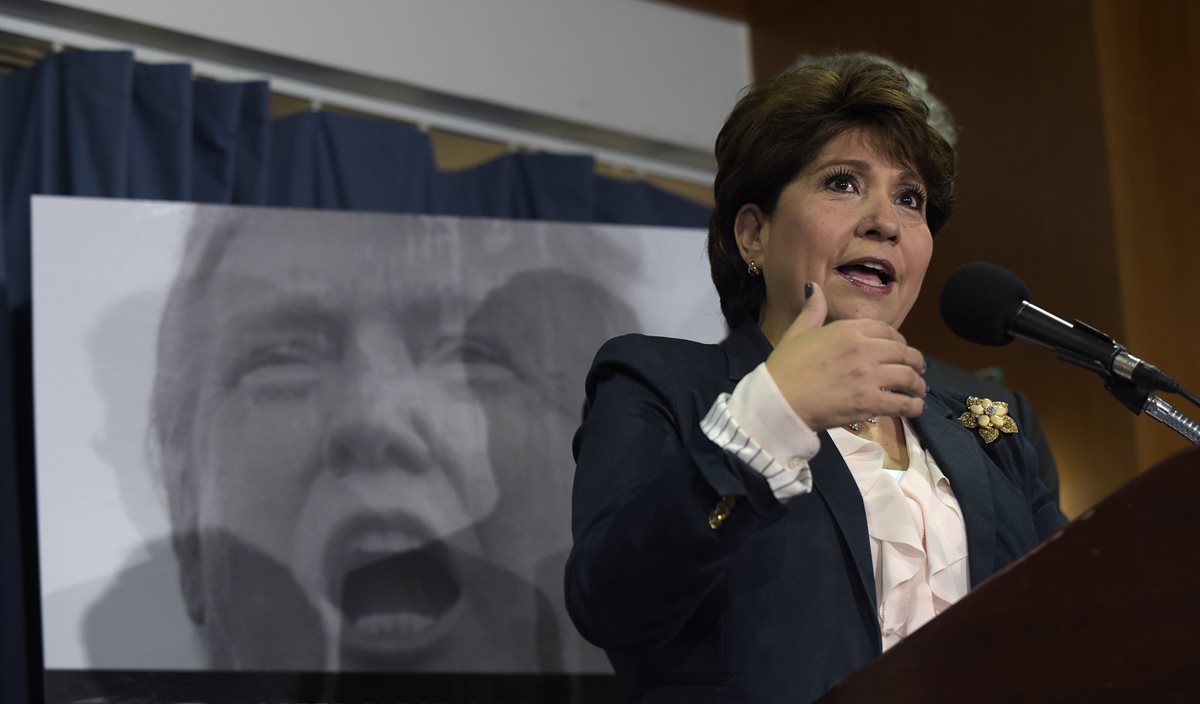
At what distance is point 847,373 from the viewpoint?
1271 millimetres

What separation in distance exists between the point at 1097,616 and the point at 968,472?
650mm

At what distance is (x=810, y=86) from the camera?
5.76 ft

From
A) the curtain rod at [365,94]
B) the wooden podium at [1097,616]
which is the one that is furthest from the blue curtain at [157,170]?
the wooden podium at [1097,616]

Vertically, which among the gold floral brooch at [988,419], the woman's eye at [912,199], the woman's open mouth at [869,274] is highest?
the woman's eye at [912,199]

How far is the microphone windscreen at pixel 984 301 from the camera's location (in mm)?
1454

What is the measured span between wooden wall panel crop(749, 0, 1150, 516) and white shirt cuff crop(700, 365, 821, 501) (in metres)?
2.25

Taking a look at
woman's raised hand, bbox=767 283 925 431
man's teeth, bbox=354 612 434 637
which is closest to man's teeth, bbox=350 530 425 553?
man's teeth, bbox=354 612 434 637

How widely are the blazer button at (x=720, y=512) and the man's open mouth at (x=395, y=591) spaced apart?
142cm

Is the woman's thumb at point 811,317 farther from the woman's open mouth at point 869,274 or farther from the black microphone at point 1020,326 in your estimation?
the woman's open mouth at point 869,274

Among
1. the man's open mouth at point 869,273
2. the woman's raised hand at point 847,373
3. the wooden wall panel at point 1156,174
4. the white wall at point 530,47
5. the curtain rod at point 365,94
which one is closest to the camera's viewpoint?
the woman's raised hand at point 847,373

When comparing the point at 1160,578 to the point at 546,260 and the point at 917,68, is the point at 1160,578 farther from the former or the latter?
the point at 917,68

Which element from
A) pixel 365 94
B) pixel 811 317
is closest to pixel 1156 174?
pixel 365 94

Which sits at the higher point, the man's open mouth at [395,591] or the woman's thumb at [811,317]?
the woman's thumb at [811,317]

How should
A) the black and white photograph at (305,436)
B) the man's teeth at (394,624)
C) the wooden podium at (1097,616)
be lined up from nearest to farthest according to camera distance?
the wooden podium at (1097,616), the black and white photograph at (305,436), the man's teeth at (394,624)
